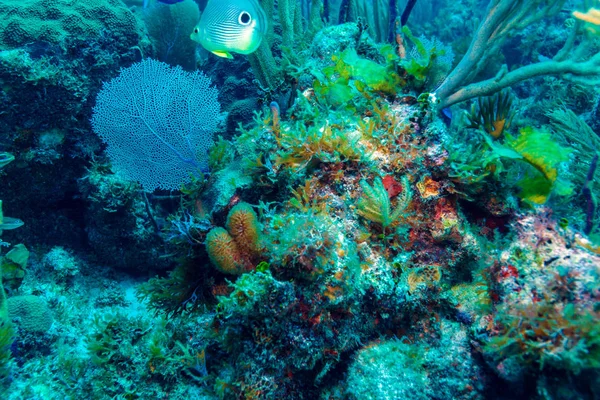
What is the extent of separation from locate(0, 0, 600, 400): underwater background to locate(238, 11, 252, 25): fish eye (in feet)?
0.07

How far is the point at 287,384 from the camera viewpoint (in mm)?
1983

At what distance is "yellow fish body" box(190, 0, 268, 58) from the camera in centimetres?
287


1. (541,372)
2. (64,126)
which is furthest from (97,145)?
(541,372)

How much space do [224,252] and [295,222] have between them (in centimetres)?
51

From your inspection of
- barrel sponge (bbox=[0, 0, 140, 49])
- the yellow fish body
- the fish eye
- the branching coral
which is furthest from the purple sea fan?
the branching coral

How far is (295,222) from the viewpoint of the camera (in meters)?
2.02

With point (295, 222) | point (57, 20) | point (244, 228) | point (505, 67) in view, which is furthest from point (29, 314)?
point (505, 67)

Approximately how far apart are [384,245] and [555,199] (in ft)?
4.73

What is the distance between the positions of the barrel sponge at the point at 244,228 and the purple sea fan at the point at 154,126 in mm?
1808

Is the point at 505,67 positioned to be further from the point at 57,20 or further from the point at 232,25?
the point at 57,20

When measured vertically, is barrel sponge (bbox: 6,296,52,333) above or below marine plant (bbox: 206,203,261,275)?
below

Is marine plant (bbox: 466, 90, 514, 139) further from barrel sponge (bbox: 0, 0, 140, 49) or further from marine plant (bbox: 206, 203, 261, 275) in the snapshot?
barrel sponge (bbox: 0, 0, 140, 49)

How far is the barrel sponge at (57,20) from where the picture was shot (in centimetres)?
396

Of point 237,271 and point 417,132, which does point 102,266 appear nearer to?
point 237,271
